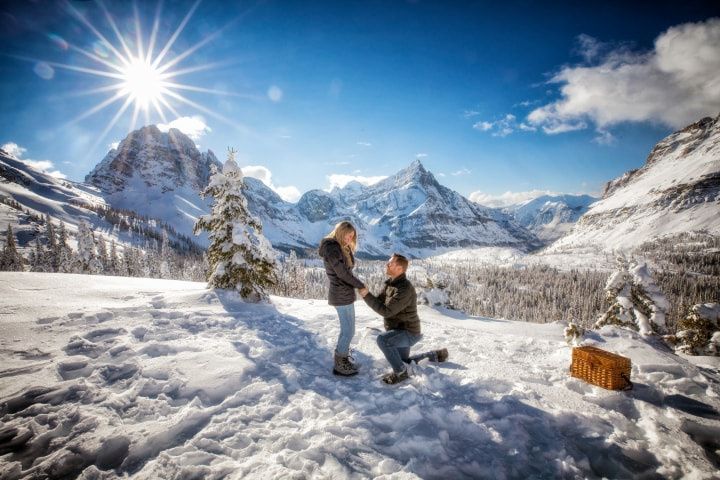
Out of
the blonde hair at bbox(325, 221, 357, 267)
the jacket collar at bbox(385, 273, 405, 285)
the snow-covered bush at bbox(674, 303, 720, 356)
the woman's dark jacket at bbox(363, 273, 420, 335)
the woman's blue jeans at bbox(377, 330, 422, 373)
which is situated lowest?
the snow-covered bush at bbox(674, 303, 720, 356)

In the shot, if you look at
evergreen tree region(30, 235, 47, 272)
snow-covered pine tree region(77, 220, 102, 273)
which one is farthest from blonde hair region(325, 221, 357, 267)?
evergreen tree region(30, 235, 47, 272)

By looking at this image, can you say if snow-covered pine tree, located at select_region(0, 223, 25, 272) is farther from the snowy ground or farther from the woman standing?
the woman standing

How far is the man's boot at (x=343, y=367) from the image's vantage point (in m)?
6.14

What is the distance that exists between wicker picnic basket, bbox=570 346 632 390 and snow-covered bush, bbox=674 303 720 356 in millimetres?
13674

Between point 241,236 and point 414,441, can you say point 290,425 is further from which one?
point 241,236

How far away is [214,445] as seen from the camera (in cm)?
372

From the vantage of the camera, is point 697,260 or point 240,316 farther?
point 697,260

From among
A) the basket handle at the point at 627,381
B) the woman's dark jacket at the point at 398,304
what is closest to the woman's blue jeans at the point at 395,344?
the woman's dark jacket at the point at 398,304

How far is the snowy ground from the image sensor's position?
139 inches

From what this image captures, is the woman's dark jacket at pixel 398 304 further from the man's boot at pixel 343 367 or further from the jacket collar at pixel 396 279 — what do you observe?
the man's boot at pixel 343 367

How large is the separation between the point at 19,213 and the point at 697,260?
352560mm

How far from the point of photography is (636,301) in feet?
52.4

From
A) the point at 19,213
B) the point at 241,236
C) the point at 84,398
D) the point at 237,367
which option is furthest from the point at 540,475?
the point at 19,213

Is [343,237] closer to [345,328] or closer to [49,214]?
[345,328]
